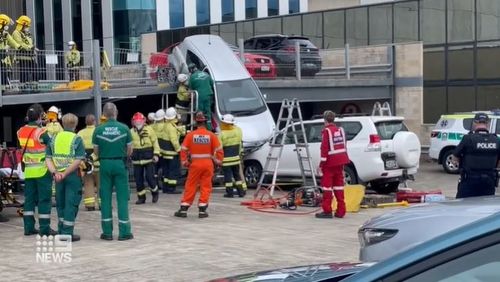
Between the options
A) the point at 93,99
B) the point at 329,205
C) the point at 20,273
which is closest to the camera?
the point at 20,273

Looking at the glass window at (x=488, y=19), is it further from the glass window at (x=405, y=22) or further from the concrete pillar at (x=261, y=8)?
the concrete pillar at (x=261, y=8)

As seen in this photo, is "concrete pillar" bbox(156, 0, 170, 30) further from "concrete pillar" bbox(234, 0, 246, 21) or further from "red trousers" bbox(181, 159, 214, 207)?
"red trousers" bbox(181, 159, 214, 207)

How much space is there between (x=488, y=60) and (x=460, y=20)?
2027 mm

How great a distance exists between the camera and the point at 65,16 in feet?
144

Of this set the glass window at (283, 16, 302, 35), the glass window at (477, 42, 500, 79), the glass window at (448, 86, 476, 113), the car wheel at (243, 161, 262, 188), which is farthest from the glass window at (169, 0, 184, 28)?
the car wheel at (243, 161, 262, 188)

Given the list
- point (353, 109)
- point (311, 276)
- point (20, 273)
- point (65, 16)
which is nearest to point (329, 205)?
point (20, 273)

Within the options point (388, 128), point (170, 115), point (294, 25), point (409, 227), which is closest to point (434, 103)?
point (294, 25)

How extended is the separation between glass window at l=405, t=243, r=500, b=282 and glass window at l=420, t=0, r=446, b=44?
94.0 feet

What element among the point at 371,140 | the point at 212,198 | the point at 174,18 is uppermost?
the point at 174,18

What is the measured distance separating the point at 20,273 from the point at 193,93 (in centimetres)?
1037

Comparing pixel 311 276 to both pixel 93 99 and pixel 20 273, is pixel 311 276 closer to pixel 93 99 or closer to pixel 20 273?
pixel 20 273

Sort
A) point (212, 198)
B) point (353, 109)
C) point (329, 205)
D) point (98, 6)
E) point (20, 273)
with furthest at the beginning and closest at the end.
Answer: point (98, 6)
point (353, 109)
point (212, 198)
point (329, 205)
point (20, 273)

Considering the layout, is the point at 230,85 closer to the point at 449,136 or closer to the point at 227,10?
the point at 449,136

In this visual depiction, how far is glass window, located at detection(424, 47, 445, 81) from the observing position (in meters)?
29.9
